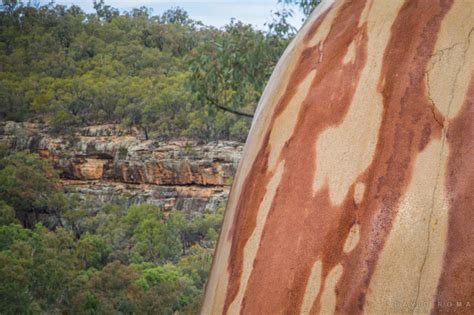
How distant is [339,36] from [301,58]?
0.10 feet

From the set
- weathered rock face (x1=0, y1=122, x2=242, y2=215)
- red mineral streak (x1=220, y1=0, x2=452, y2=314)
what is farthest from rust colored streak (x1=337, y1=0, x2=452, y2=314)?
weathered rock face (x1=0, y1=122, x2=242, y2=215)

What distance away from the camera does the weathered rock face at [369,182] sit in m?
0.30

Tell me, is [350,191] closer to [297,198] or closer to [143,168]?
[297,198]

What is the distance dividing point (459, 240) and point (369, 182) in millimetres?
48

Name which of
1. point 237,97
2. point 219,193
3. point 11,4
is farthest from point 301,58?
point 219,193

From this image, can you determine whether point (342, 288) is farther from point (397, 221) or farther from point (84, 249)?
point (84, 249)

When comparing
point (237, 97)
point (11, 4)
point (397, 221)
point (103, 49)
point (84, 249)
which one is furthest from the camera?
point (103, 49)

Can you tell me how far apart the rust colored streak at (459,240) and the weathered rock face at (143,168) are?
9.97m

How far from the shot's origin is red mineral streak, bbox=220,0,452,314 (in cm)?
31

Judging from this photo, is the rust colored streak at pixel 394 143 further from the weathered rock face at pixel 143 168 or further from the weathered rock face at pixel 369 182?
the weathered rock face at pixel 143 168

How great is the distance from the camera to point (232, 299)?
354 millimetres

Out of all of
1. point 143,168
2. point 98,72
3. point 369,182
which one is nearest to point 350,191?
point 369,182

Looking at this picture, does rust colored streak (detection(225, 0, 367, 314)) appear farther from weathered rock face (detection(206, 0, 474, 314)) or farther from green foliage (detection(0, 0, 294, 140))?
green foliage (detection(0, 0, 294, 140))

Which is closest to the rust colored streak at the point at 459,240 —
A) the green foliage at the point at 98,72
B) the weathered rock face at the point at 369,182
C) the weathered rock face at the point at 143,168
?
the weathered rock face at the point at 369,182
